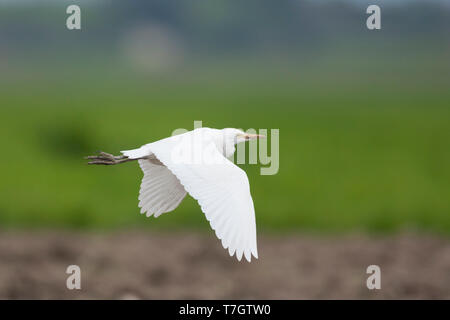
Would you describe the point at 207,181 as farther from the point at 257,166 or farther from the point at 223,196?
the point at 257,166

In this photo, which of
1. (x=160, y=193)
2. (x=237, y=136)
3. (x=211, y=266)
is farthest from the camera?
(x=211, y=266)

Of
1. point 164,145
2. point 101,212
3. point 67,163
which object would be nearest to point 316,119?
point 67,163

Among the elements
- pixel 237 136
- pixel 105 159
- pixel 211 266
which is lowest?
pixel 211 266

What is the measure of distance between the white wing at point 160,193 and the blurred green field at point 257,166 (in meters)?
8.93

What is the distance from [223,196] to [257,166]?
1244 cm

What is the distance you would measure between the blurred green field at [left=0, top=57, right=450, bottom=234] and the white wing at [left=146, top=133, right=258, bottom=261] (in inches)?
385

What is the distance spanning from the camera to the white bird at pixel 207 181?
495 cm

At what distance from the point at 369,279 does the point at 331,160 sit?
8.31 m

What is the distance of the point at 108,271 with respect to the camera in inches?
506

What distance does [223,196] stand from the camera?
203 inches

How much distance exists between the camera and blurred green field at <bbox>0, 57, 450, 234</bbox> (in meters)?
16.1

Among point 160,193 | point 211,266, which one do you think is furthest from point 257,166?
point 160,193

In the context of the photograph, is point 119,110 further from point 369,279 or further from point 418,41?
point 418,41

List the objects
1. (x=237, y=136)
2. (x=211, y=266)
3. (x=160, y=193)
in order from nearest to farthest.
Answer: (x=237, y=136), (x=160, y=193), (x=211, y=266)
